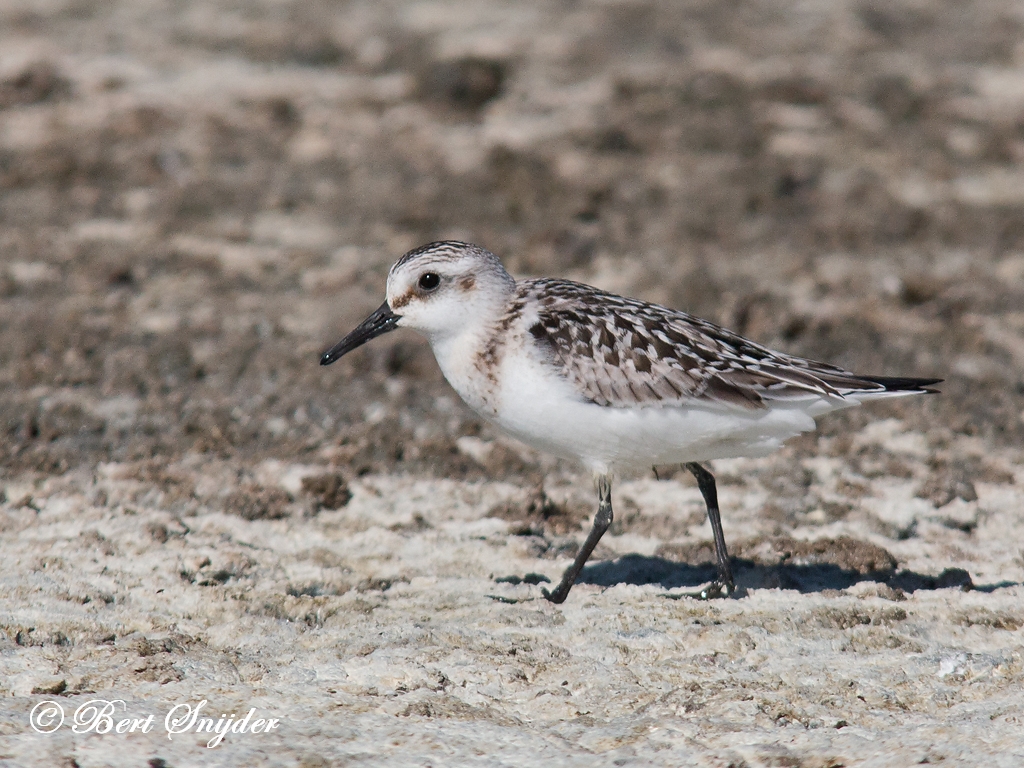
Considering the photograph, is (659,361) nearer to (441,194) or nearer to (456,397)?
(456,397)

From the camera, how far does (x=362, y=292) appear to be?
26.1 ft

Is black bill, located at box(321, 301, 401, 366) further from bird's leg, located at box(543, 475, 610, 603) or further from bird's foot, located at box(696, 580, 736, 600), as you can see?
bird's foot, located at box(696, 580, 736, 600)

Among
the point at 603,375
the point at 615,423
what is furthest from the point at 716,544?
the point at 603,375

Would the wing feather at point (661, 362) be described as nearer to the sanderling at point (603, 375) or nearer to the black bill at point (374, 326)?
the sanderling at point (603, 375)

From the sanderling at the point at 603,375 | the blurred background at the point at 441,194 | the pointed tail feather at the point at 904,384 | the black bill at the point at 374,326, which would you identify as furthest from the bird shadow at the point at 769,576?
the black bill at the point at 374,326

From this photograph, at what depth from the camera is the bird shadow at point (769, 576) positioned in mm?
5156

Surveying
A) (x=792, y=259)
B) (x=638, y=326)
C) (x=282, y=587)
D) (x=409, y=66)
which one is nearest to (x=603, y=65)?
(x=409, y=66)

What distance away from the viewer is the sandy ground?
4199mm

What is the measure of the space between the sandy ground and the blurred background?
1.3 inches

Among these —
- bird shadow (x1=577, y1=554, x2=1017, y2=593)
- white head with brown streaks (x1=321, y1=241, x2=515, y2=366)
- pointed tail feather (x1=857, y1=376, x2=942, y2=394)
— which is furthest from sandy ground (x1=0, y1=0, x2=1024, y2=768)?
white head with brown streaks (x1=321, y1=241, x2=515, y2=366)

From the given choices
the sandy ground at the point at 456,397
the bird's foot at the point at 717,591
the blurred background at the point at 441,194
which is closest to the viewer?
the sandy ground at the point at 456,397

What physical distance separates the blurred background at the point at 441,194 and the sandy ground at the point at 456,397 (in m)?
0.03

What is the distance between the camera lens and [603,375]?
15.6 ft

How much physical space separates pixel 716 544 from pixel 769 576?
1.09 ft
